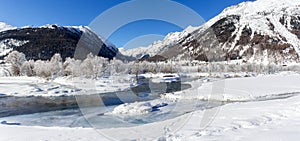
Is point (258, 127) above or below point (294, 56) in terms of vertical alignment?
below

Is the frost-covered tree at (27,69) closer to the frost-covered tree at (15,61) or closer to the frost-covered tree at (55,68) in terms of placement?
the frost-covered tree at (15,61)

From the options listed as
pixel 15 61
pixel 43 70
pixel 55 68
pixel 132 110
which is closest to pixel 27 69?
pixel 15 61

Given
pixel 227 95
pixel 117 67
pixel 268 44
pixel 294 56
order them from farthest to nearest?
pixel 268 44, pixel 294 56, pixel 117 67, pixel 227 95

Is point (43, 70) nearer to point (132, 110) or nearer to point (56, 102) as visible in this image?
point (56, 102)

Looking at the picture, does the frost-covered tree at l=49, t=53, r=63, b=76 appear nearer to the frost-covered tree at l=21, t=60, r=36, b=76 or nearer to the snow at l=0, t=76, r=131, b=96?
the frost-covered tree at l=21, t=60, r=36, b=76

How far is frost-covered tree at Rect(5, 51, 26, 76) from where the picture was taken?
81688 millimetres

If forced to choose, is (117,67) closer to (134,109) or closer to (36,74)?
(36,74)

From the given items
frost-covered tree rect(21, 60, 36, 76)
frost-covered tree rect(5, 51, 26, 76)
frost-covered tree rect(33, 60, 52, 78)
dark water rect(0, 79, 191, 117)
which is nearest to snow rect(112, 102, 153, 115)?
dark water rect(0, 79, 191, 117)

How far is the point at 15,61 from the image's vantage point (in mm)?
83312

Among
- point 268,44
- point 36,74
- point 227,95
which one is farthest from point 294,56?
point 227,95

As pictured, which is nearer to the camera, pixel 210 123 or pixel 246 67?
pixel 210 123

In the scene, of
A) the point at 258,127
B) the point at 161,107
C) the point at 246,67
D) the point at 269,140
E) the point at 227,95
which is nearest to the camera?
the point at 269,140

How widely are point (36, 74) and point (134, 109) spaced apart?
233ft

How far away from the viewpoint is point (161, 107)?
24.1 metres
